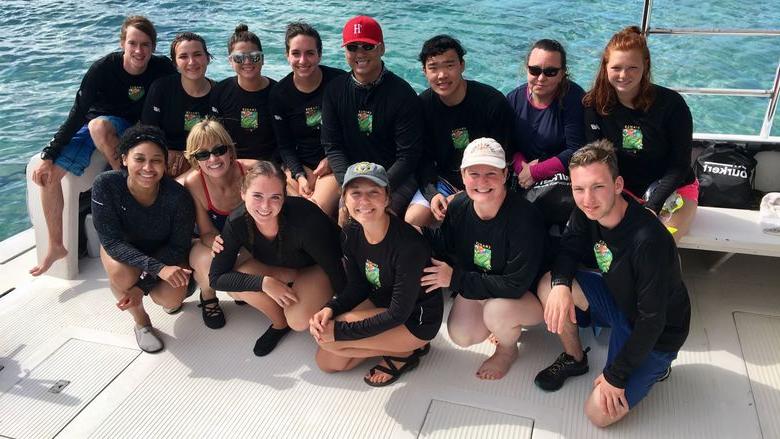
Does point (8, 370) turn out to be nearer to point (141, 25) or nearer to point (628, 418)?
point (141, 25)

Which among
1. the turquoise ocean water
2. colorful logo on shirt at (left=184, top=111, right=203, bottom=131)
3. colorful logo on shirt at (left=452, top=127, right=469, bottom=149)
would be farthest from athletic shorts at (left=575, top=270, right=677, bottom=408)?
the turquoise ocean water

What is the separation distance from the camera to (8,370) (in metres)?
2.75

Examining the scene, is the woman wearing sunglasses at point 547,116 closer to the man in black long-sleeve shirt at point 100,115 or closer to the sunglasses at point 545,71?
the sunglasses at point 545,71

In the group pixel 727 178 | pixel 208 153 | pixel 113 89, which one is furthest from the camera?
pixel 113 89

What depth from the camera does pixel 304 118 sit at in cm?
344

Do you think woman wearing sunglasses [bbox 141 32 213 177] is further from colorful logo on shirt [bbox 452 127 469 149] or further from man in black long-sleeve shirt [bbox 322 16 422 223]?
colorful logo on shirt [bbox 452 127 469 149]

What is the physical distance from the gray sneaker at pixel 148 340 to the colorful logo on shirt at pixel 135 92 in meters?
1.54

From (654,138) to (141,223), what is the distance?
2.50 m

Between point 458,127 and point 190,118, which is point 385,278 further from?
point 190,118

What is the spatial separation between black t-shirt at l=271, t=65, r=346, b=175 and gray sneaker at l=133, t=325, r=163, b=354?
3.86 ft

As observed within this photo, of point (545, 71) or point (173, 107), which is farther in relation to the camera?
point (173, 107)

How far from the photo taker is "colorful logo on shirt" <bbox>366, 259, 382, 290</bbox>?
244 centimetres

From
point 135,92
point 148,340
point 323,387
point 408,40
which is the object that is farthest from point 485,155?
point 408,40

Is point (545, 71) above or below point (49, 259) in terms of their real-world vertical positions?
above
